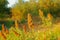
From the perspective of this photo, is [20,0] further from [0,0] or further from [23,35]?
[23,35]

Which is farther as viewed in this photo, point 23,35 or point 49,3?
point 49,3

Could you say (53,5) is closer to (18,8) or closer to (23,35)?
(18,8)

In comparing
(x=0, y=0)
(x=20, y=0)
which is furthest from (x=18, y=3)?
(x=0, y=0)

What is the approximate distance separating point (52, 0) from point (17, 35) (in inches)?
1194

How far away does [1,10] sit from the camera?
37969 millimetres

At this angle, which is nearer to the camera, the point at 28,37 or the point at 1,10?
the point at 28,37

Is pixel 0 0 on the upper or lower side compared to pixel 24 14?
upper

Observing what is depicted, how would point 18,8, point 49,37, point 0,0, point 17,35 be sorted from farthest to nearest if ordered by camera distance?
point 0,0 → point 18,8 → point 49,37 → point 17,35

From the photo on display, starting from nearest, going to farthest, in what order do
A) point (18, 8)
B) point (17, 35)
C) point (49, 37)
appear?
1. point (17, 35)
2. point (49, 37)
3. point (18, 8)

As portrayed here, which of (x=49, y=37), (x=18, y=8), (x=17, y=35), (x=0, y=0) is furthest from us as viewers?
(x=0, y=0)

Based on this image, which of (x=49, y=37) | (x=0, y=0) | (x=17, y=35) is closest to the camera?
(x=17, y=35)

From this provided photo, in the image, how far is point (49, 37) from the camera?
454 cm

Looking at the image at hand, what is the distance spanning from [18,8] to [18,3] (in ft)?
3.05

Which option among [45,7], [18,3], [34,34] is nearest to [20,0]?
[18,3]
